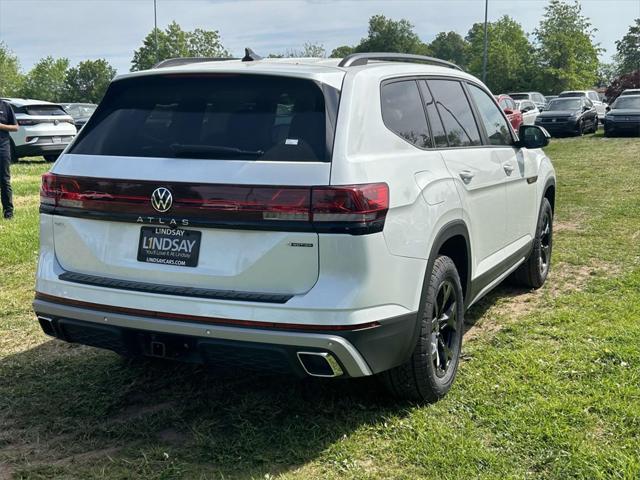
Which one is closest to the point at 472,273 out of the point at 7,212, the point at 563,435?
the point at 563,435

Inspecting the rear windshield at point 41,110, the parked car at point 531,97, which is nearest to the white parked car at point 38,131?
the rear windshield at point 41,110

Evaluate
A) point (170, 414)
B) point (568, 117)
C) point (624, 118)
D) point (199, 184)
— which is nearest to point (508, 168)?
point (199, 184)

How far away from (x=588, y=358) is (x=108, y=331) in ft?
9.36

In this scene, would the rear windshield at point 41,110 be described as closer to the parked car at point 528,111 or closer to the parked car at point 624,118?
the parked car at point 528,111

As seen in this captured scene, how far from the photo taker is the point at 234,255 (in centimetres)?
304

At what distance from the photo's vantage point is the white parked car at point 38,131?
1688 cm

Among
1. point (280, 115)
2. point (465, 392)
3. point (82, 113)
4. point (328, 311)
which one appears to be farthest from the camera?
point (82, 113)

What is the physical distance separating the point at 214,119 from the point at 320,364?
4.00ft

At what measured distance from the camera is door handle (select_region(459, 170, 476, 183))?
3968mm

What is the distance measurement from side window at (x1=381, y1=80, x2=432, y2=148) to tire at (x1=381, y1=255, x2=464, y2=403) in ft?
2.15

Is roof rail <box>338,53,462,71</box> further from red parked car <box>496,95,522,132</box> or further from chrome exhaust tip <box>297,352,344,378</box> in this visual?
red parked car <box>496,95,522,132</box>

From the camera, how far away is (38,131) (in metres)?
17.0

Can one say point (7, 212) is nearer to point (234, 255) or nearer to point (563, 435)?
point (234, 255)

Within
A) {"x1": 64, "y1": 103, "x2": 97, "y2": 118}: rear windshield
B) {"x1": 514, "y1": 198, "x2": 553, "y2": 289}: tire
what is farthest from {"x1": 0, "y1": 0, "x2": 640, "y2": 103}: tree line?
{"x1": 514, "y1": 198, "x2": 553, "y2": 289}: tire
